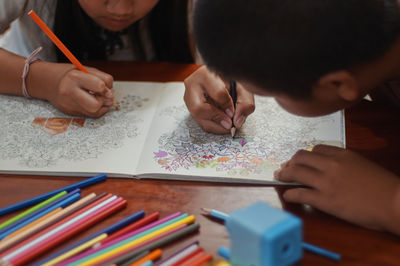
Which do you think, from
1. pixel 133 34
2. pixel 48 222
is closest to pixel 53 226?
pixel 48 222

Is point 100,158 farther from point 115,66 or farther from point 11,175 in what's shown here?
point 115,66

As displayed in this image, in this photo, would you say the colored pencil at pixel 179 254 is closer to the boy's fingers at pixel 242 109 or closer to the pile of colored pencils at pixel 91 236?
the pile of colored pencils at pixel 91 236

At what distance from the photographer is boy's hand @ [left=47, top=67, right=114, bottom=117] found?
775mm

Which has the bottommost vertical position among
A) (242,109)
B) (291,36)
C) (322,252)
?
(322,252)

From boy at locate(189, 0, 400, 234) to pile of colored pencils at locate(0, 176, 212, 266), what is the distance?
6.5 inches

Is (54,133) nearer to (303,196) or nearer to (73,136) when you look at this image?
(73,136)

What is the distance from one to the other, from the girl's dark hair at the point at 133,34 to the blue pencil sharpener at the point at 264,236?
0.74 m

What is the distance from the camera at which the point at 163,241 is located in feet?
1.63

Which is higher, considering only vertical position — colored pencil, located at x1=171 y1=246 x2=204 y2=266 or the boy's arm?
the boy's arm

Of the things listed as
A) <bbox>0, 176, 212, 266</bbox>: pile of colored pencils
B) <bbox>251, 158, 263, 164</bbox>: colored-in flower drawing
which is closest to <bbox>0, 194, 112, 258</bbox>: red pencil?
<bbox>0, 176, 212, 266</bbox>: pile of colored pencils

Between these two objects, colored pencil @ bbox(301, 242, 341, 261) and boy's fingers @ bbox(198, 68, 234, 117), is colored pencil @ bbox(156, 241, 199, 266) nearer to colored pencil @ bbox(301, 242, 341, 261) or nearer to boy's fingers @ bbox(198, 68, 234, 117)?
colored pencil @ bbox(301, 242, 341, 261)

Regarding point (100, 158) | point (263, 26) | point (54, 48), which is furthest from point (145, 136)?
point (54, 48)

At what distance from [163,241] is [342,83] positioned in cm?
27

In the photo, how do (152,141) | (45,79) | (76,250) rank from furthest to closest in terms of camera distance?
(45,79), (152,141), (76,250)
